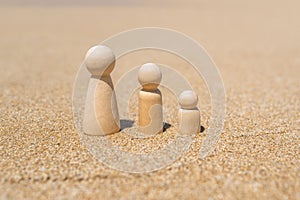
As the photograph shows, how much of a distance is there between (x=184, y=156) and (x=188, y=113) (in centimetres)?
38

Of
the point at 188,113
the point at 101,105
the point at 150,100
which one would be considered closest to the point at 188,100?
the point at 188,113

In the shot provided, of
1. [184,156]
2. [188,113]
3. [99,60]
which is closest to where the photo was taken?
[184,156]

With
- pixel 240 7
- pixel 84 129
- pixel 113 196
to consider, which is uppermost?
pixel 240 7

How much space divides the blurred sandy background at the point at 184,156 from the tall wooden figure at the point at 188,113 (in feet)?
0.63

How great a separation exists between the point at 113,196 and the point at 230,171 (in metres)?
0.79

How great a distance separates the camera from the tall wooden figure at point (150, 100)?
2.53 m

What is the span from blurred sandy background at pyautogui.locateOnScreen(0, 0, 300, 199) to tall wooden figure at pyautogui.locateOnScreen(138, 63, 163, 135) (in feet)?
1.29

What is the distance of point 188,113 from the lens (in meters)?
2.58

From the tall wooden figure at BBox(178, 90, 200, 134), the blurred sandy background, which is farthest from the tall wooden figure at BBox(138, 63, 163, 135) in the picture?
the blurred sandy background

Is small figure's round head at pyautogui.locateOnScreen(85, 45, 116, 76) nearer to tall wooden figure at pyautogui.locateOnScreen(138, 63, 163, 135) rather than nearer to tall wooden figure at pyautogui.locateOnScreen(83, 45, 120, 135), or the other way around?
tall wooden figure at pyautogui.locateOnScreen(83, 45, 120, 135)

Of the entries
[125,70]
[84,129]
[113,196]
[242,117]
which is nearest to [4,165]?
[84,129]

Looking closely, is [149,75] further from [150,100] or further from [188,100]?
[188,100]

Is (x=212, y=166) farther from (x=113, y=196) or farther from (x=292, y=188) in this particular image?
(x=113, y=196)

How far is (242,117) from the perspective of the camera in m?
3.31
